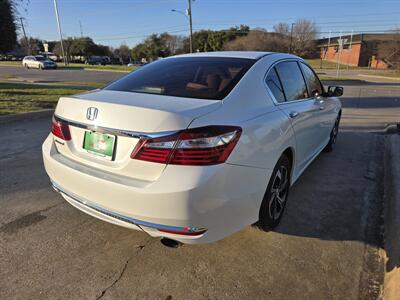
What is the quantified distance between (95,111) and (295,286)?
1924 millimetres

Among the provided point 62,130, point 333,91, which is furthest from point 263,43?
point 62,130

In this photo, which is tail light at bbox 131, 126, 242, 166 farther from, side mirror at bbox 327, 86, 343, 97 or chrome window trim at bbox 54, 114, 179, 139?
side mirror at bbox 327, 86, 343, 97

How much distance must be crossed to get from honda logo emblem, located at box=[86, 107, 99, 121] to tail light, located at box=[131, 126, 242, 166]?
1.56ft

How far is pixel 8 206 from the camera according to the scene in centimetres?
334

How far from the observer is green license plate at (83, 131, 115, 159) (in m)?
2.15

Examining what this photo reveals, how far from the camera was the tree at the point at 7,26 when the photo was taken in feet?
37.3

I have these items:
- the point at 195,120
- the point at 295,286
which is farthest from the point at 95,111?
the point at 295,286

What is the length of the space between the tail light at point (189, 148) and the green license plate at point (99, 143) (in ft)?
0.90

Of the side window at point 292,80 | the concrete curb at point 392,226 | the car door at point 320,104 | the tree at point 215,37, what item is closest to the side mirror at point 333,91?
the car door at point 320,104

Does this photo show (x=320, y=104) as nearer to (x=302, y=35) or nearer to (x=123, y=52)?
(x=302, y=35)

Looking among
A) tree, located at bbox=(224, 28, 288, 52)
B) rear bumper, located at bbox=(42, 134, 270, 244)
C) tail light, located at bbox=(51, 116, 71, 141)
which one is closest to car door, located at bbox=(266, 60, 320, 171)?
rear bumper, located at bbox=(42, 134, 270, 244)

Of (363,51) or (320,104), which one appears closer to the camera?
(320,104)

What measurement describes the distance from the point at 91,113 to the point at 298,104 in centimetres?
208

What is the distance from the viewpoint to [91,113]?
224cm
